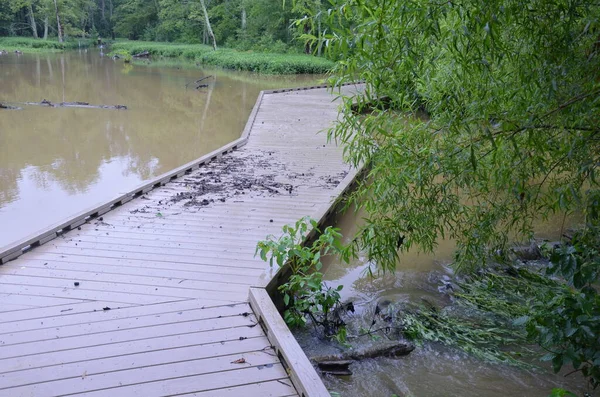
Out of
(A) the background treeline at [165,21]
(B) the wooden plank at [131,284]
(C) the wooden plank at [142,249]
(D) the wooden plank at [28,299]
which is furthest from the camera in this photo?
(A) the background treeline at [165,21]

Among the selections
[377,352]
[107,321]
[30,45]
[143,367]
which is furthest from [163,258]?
[30,45]

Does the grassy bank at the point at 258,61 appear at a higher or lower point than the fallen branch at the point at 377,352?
higher

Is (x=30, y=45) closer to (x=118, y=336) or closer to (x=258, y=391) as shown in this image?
(x=118, y=336)

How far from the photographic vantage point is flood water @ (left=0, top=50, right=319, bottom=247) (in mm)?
7339

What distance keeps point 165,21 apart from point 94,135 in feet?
109

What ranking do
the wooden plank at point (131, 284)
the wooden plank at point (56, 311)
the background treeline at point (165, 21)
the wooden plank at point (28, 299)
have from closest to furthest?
the wooden plank at point (56, 311), the wooden plank at point (28, 299), the wooden plank at point (131, 284), the background treeline at point (165, 21)

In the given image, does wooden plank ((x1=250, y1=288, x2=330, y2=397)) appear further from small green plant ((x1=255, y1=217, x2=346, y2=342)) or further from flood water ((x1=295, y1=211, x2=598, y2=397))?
flood water ((x1=295, y1=211, x2=598, y2=397))

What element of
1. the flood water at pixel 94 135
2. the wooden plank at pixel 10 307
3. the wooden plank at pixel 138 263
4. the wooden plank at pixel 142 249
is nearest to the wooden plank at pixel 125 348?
the wooden plank at pixel 10 307

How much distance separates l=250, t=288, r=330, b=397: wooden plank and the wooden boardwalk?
0.13ft

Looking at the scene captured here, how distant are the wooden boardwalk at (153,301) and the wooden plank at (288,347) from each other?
41 mm

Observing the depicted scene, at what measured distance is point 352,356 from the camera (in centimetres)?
355

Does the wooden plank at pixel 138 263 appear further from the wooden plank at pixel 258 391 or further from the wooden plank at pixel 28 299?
the wooden plank at pixel 258 391

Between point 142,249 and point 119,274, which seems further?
point 142,249

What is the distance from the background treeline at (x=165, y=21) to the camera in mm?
33375
